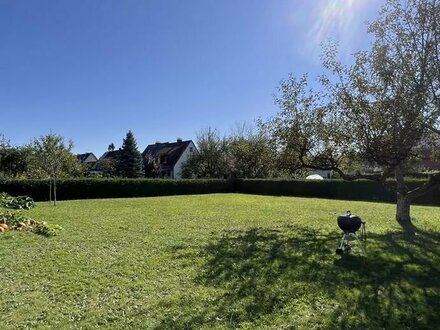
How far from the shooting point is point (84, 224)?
35.4 feet

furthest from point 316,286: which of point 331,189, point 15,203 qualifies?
point 331,189

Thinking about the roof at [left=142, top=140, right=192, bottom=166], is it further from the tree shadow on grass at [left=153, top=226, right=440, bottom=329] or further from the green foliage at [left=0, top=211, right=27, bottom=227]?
the tree shadow on grass at [left=153, top=226, right=440, bottom=329]

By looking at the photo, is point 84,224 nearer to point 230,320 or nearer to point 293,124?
point 293,124

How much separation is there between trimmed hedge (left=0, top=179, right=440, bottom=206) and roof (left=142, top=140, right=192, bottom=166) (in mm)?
19065

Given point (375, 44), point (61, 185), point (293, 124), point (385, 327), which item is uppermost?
point (375, 44)

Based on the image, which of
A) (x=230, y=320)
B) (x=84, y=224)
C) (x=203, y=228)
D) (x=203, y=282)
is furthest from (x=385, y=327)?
(x=84, y=224)

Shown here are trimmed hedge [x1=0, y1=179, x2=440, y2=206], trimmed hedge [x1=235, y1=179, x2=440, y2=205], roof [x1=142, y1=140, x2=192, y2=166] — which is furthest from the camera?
roof [x1=142, y1=140, x2=192, y2=166]

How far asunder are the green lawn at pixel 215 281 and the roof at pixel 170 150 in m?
39.3

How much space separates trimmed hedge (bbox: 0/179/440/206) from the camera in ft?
70.5

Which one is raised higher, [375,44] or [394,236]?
[375,44]

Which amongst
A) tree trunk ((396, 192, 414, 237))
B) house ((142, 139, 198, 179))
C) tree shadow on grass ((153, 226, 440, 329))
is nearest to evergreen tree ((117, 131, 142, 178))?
house ((142, 139, 198, 179))

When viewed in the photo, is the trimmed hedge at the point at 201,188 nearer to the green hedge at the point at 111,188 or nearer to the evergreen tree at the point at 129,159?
the green hedge at the point at 111,188

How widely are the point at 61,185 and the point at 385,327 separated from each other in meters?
22.4

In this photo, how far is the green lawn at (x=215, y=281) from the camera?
155 inches
